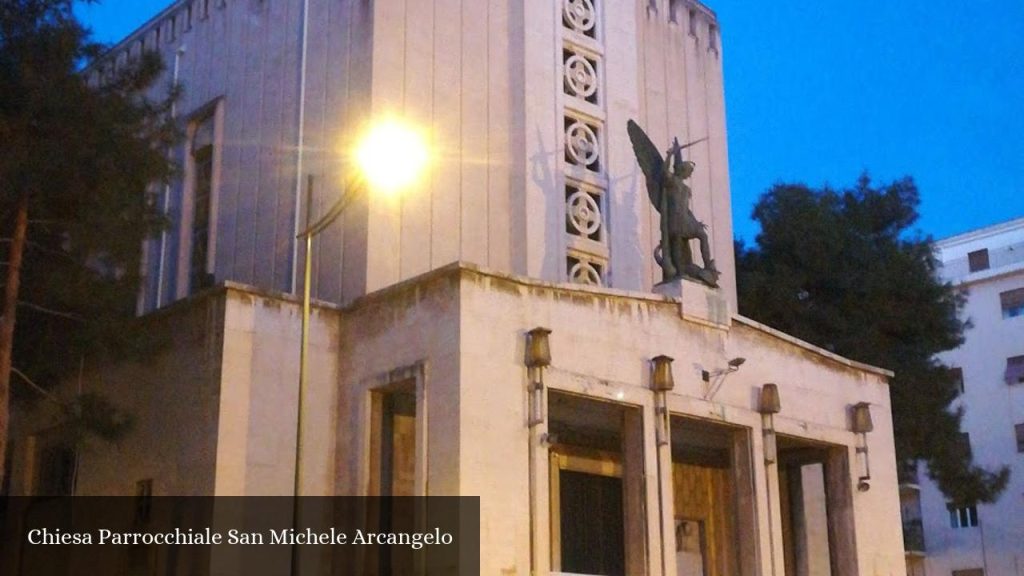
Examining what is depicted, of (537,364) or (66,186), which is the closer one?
(66,186)

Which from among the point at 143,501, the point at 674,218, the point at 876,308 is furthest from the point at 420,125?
the point at 876,308

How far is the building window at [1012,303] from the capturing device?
43281mm

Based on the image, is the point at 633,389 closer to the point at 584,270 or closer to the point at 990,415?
the point at 584,270

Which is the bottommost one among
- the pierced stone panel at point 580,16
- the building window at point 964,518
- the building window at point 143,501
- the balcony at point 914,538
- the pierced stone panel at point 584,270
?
the building window at point 143,501

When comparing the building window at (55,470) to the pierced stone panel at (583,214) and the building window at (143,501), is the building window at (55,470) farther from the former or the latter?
the pierced stone panel at (583,214)

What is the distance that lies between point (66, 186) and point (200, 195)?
9702 mm

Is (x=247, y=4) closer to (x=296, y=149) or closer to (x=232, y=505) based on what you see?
(x=296, y=149)

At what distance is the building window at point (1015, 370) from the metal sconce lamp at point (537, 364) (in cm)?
2864

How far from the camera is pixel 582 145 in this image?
2581 cm

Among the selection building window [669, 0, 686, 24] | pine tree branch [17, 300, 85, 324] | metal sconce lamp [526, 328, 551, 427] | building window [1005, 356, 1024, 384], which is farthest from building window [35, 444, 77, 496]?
building window [1005, 356, 1024, 384]

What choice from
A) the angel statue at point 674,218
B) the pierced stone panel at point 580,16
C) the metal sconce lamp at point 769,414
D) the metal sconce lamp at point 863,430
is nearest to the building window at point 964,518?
the metal sconce lamp at point 863,430

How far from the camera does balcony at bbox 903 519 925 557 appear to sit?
4106 cm

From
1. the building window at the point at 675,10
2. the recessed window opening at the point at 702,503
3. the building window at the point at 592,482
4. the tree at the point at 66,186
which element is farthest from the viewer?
the building window at the point at 675,10

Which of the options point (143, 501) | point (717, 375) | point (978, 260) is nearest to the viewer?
point (143, 501)
